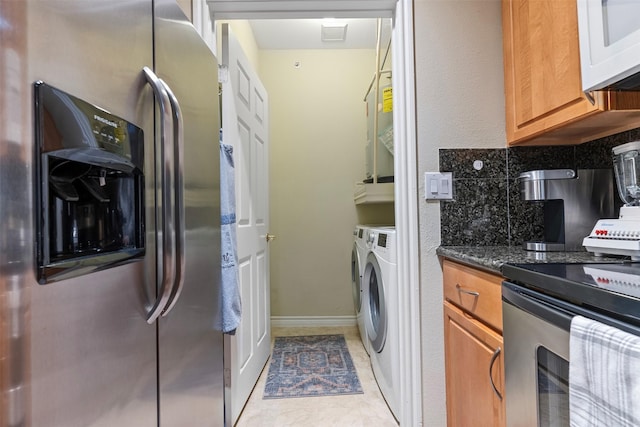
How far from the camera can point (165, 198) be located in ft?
2.90

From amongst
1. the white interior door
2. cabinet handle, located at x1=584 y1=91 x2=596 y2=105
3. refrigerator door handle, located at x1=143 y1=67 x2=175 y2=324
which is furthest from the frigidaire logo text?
cabinet handle, located at x1=584 y1=91 x2=596 y2=105

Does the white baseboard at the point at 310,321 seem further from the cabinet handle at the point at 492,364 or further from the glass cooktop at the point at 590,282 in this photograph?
the glass cooktop at the point at 590,282

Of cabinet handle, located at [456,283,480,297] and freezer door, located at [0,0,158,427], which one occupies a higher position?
freezer door, located at [0,0,158,427]

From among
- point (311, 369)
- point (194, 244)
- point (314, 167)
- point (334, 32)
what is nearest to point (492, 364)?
point (194, 244)

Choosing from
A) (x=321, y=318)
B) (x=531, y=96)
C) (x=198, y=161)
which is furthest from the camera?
(x=321, y=318)

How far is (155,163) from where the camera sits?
0.89 m

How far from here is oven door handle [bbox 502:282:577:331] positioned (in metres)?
0.69

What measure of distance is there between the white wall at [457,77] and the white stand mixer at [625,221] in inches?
18.1

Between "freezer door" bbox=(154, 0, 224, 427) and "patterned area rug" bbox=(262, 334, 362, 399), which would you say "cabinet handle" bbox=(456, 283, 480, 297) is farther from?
"patterned area rug" bbox=(262, 334, 362, 399)

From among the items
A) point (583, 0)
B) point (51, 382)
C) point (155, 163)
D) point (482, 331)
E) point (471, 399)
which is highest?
point (583, 0)

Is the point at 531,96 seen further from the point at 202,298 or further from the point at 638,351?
the point at 202,298

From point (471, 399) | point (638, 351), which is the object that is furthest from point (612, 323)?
point (471, 399)

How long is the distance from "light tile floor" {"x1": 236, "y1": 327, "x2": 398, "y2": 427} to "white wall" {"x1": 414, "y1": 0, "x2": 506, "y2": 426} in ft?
3.83

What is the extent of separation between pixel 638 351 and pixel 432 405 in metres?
1.14
